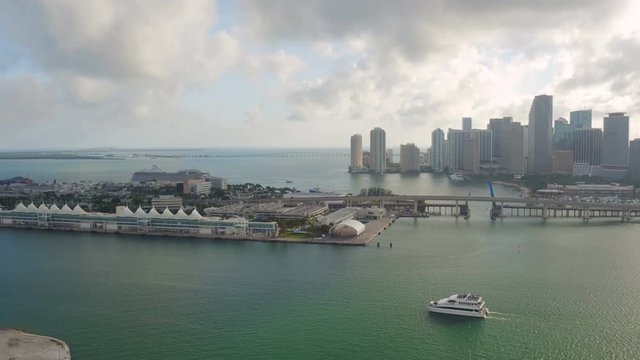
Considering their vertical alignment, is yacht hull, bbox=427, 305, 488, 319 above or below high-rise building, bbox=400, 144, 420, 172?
below

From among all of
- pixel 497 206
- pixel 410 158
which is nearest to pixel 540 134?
pixel 410 158

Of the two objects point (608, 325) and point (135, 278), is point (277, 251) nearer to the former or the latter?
point (135, 278)

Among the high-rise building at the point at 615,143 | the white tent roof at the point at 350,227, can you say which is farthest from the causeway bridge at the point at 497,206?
the high-rise building at the point at 615,143

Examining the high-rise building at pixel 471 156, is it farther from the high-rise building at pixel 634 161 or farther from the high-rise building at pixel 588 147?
the high-rise building at pixel 634 161

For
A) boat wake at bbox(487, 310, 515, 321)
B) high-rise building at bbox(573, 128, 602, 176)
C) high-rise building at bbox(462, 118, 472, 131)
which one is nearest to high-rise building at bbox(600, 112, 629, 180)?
high-rise building at bbox(573, 128, 602, 176)

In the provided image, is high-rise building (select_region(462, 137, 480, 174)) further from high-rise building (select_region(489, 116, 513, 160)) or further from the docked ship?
the docked ship
